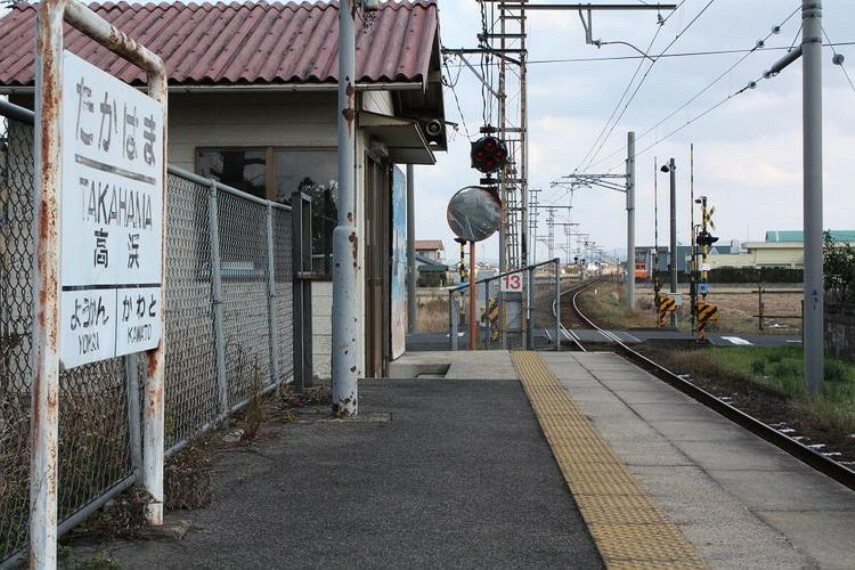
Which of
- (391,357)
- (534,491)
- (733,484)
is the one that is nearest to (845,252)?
(391,357)

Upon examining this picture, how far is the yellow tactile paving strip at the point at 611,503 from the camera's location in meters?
4.36

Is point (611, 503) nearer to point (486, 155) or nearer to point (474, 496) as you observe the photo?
point (474, 496)

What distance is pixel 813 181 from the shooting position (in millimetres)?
11828

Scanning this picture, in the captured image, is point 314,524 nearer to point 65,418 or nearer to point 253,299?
point 65,418

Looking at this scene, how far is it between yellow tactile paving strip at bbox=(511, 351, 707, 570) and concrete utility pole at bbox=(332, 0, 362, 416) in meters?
1.67

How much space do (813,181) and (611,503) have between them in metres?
7.91

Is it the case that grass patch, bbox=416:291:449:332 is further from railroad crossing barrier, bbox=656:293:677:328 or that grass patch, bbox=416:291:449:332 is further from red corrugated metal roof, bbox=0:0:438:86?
red corrugated metal roof, bbox=0:0:438:86

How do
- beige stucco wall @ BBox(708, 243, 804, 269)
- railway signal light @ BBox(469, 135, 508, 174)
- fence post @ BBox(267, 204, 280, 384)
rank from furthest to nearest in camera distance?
beige stucco wall @ BBox(708, 243, 804, 269) → railway signal light @ BBox(469, 135, 508, 174) → fence post @ BBox(267, 204, 280, 384)

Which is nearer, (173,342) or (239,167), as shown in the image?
(173,342)

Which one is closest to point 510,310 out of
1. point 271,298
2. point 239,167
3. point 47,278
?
point 239,167

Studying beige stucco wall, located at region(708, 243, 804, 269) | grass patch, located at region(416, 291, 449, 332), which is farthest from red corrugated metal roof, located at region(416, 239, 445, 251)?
grass patch, located at region(416, 291, 449, 332)

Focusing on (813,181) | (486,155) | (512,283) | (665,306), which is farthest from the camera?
(665,306)

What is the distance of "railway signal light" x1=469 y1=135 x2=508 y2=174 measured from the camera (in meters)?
14.4

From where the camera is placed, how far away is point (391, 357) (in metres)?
13.9
